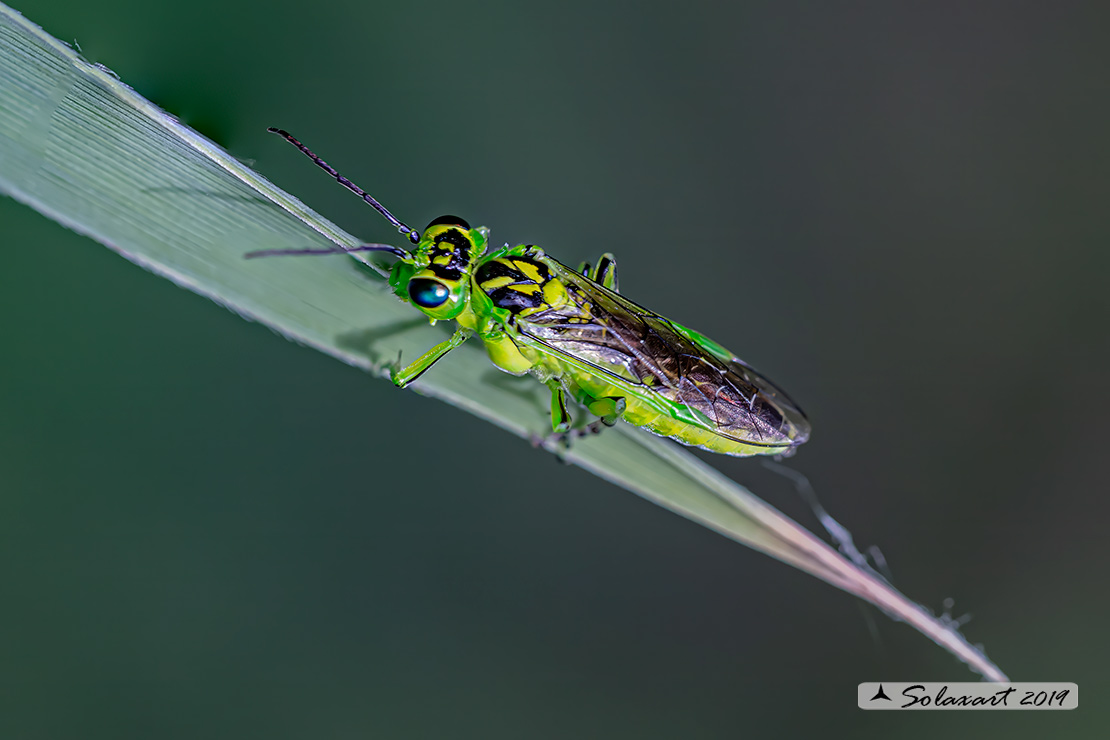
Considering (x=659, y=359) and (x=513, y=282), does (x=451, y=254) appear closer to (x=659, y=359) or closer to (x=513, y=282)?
(x=513, y=282)

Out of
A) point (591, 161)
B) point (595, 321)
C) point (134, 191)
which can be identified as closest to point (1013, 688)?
point (595, 321)

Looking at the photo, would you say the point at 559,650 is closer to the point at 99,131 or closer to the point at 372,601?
the point at 372,601

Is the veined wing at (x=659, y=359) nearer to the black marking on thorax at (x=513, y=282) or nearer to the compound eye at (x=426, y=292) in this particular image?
the black marking on thorax at (x=513, y=282)

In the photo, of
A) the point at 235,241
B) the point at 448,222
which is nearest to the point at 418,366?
the point at 448,222

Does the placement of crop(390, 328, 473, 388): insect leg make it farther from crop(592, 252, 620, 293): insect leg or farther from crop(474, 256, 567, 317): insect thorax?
crop(592, 252, 620, 293): insect leg

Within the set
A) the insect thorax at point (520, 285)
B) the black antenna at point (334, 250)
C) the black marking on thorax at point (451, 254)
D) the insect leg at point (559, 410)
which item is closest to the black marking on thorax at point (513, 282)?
Result: the insect thorax at point (520, 285)

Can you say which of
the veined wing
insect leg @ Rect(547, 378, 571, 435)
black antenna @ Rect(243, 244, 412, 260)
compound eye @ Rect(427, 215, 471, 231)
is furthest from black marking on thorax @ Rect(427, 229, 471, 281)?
insect leg @ Rect(547, 378, 571, 435)
